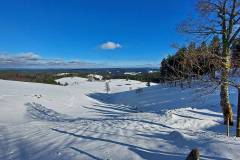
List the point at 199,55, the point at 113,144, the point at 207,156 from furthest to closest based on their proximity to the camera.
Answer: the point at 199,55 < the point at 113,144 < the point at 207,156

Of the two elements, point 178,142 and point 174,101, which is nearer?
point 178,142

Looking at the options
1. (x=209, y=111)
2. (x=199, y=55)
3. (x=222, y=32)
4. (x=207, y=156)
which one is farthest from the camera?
(x=209, y=111)

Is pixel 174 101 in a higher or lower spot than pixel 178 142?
lower

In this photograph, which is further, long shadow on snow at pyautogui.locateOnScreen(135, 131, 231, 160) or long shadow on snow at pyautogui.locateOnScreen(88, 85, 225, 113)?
long shadow on snow at pyautogui.locateOnScreen(88, 85, 225, 113)

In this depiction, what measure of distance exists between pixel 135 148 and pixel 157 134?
267 centimetres

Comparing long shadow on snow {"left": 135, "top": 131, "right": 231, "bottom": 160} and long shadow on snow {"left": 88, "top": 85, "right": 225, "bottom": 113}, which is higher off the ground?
long shadow on snow {"left": 135, "top": 131, "right": 231, "bottom": 160}

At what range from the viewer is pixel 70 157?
845cm

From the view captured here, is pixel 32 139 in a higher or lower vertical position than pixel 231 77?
lower

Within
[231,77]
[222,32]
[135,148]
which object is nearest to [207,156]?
[135,148]

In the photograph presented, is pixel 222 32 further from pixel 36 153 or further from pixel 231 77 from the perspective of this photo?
pixel 36 153

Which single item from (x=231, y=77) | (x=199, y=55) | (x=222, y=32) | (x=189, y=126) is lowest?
(x=189, y=126)

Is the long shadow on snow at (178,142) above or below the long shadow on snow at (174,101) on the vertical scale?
above

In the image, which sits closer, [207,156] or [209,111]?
[207,156]

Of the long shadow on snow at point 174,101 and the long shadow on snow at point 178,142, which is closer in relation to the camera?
the long shadow on snow at point 178,142
